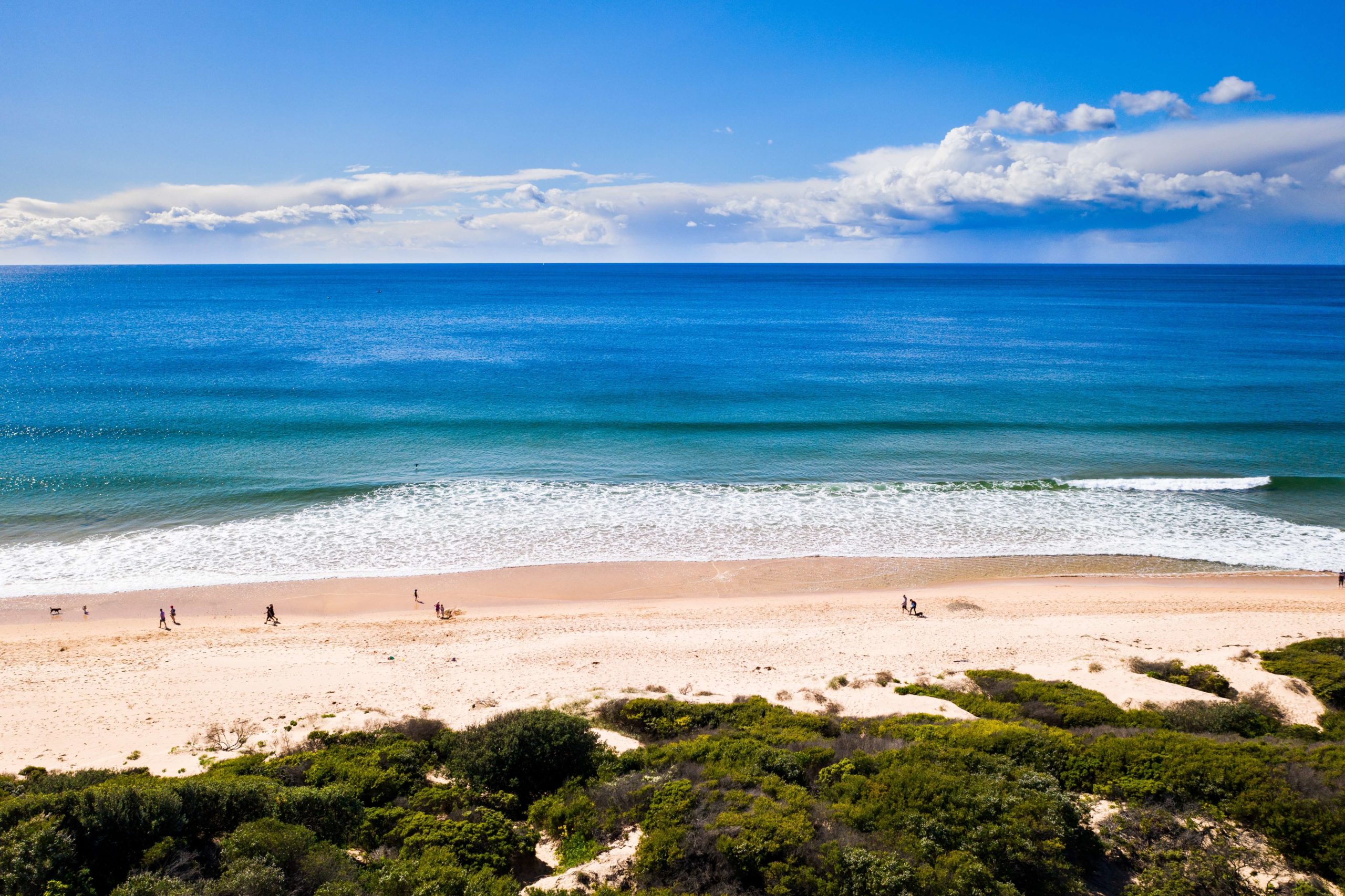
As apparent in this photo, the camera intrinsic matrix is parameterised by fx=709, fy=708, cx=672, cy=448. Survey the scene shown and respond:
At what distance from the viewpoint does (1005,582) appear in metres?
29.8

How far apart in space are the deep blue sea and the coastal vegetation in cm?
1691

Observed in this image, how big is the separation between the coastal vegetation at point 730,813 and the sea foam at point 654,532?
1642 cm

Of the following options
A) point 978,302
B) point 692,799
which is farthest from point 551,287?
point 692,799

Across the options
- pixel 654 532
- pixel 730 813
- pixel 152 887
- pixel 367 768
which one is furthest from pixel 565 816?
pixel 654 532

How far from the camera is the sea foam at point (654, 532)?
30.5 m

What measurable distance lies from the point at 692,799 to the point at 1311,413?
6124 cm

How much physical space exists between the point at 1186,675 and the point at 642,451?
30794 mm

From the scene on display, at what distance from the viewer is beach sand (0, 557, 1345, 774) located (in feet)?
61.0

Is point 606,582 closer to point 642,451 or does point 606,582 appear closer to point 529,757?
point 529,757

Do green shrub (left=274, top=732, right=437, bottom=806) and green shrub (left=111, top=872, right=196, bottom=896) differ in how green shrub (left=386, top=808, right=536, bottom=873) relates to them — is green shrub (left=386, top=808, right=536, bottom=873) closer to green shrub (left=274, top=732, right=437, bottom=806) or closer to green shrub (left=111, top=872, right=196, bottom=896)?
green shrub (left=274, top=732, right=437, bottom=806)

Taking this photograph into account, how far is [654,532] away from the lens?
1350 inches

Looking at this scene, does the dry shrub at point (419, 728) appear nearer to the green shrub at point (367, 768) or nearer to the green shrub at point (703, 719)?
the green shrub at point (367, 768)

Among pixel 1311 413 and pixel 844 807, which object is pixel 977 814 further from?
pixel 1311 413

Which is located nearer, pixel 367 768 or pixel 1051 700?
pixel 367 768
